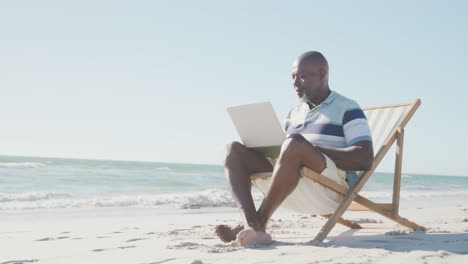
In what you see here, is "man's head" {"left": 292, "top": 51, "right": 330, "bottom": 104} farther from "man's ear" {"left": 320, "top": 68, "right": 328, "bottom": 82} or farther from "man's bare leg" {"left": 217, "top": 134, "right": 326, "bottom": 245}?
"man's bare leg" {"left": 217, "top": 134, "right": 326, "bottom": 245}

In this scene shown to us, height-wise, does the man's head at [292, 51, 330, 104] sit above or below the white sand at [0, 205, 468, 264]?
above

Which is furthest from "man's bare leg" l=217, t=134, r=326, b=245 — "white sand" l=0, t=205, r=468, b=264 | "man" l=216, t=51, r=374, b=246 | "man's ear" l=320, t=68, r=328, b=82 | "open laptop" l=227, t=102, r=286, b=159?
"man's ear" l=320, t=68, r=328, b=82

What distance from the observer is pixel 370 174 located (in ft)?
12.2

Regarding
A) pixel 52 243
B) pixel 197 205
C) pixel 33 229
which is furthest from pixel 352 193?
pixel 197 205

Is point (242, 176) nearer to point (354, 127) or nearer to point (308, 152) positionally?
point (308, 152)

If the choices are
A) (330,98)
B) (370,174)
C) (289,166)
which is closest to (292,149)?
(289,166)

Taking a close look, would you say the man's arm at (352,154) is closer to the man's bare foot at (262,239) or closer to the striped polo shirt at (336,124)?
the striped polo shirt at (336,124)

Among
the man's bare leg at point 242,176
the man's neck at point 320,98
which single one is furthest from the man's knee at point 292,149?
the man's neck at point 320,98

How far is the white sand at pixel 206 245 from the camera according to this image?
2947 millimetres

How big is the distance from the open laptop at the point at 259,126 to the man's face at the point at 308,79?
18.2 inches

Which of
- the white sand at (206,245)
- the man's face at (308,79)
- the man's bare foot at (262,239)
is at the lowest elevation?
the white sand at (206,245)

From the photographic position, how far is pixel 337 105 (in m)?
3.67

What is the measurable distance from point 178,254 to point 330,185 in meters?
1.06

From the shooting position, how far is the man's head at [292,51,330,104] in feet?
12.4
